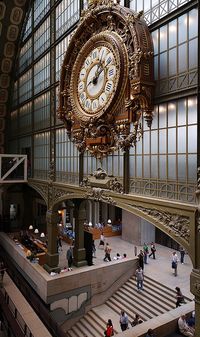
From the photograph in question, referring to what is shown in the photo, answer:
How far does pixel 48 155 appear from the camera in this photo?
17.2m

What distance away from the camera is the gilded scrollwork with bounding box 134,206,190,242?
23.3 ft

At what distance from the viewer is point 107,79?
10.1 metres

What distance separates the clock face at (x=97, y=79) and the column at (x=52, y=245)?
7.26 meters

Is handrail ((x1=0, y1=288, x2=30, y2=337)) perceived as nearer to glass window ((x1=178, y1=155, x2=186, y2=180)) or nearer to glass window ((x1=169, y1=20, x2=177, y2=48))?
glass window ((x1=178, y1=155, x2=186, y2=180))

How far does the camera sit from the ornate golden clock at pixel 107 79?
27.9 feet

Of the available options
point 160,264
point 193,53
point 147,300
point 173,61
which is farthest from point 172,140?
point 160,264

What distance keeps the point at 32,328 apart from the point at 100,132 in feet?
27.8

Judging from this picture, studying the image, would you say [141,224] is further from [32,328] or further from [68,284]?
[32,328]

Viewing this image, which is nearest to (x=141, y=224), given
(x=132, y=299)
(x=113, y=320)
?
(x=132, y=299)

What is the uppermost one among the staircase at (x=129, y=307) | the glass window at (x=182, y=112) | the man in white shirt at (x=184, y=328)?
the glass window at (x=182, y=112)

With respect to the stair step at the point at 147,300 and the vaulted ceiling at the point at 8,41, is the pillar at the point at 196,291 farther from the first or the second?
the vaulted ceiling at the point at 8,41

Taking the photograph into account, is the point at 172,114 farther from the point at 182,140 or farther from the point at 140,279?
the point at 140,279

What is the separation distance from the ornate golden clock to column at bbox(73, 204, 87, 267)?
5.87m

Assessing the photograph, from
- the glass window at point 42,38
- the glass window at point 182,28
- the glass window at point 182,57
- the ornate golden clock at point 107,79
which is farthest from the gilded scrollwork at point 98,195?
the glass window at point 42,38
